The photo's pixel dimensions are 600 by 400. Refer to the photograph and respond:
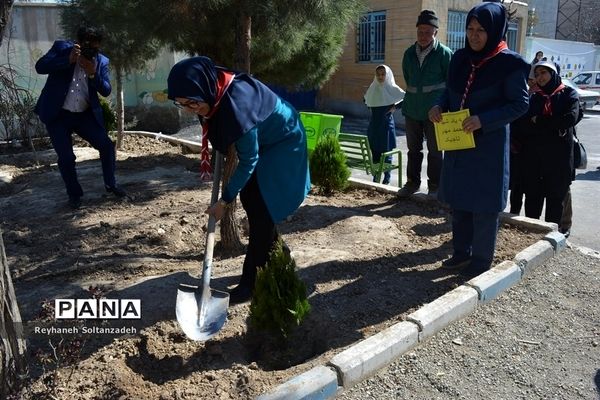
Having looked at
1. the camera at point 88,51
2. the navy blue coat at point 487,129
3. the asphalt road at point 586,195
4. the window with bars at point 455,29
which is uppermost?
the window with bars at point 455,29

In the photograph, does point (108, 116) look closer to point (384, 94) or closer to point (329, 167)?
point (384, 94)

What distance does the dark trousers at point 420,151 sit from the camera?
532 cm

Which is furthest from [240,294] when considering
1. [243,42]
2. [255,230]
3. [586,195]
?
[586,195]

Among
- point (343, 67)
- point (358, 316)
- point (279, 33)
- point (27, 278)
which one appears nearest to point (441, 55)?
point (279, 33)

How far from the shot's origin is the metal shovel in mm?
2783

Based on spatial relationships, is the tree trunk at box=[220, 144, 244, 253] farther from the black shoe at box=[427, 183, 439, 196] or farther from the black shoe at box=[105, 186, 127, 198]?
the black shoe at box=[427, 183, 439, 196]

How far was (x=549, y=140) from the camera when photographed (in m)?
4.64

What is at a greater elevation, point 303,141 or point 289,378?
point 303,141

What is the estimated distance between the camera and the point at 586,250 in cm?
468

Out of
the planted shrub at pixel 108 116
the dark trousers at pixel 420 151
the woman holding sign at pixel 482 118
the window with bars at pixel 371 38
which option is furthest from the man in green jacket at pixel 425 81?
the window with bars at pixel 371 38

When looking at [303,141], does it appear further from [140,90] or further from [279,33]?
[140,90]

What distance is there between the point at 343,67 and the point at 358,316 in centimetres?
1477

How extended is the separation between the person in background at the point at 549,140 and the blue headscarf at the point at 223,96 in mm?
2634

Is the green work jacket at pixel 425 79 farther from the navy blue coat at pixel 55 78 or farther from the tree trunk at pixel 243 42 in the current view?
the navy blue coat at pixel 55 78
